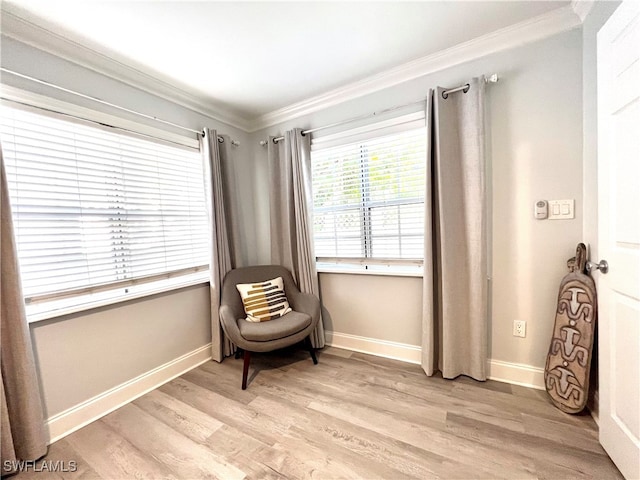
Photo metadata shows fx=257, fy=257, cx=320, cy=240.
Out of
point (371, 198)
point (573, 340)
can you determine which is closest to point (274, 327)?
point (371, 198)

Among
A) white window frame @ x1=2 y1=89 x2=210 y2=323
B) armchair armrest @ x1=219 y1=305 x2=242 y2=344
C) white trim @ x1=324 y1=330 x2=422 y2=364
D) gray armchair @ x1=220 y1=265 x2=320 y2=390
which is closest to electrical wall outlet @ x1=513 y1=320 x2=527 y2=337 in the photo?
A: white trim @ x1=324 y1=330 x2=422 y2=364

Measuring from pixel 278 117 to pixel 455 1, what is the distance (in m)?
1.72

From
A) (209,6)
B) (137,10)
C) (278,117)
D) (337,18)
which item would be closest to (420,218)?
(337,18)

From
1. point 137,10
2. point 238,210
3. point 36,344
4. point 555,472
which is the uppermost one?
point 137,10

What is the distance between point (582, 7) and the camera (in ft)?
4.72

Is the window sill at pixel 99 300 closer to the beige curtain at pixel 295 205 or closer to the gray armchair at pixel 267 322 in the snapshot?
the gray armchair at pixel 267 322

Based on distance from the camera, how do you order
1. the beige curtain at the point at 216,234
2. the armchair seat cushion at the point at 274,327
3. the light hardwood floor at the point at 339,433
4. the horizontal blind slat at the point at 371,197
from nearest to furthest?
the light hardwood floor at the point at 339,433 → the armchair seat cushion at the point at 274,327 → the horizontal blind slat at the point at 371,197 → the beige curtain at the point at 216,234

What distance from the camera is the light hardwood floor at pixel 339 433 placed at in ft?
4.09

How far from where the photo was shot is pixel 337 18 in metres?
1.49

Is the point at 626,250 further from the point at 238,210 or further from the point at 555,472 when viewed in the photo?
the point at 238,210

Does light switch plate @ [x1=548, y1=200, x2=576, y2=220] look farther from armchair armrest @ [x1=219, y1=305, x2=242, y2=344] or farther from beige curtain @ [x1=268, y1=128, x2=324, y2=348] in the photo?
armchair armrest @ [x1=219, y1=305, x2=242, y2=344]

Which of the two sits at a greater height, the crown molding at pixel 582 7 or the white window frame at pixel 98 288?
the crown molding at pixel 582 7

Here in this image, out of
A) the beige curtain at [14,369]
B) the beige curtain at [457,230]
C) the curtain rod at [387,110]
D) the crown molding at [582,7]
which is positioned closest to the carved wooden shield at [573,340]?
the beige curtain at [457,230]

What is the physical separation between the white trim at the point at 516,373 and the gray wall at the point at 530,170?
42 mm
